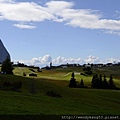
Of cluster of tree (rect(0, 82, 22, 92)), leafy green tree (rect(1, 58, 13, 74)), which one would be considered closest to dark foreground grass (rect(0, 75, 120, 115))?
cluster of tree (rect(0, 82, 22, 92))

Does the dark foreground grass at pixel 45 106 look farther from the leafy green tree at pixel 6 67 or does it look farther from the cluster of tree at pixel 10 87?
the leafy green tree at pixel 6 67

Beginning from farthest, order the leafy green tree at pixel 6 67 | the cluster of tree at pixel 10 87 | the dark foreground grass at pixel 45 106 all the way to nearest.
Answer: the leafy green tree at pixel 6 67 → the cluster of tree at pixel 10 87 → the dark foreground grass at pixel 45 106

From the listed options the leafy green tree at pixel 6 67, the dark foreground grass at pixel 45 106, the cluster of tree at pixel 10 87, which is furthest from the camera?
the leafy green tree at pixel 6 67

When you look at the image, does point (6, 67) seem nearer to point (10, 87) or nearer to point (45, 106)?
point (10, 87)

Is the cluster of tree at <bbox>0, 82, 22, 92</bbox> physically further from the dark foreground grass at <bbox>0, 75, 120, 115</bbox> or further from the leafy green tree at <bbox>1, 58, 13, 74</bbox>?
the leafy green tree at <bbox>1, 58, 13, 74</bbox>

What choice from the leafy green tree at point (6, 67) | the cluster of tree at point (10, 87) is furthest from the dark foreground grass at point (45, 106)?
the leafy green tree at point (6, 67)

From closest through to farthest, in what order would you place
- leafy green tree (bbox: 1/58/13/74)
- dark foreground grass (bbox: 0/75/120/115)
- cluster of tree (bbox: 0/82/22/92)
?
dark foreground grass (bbox: 0/75/120/115) → cluster of tree (bbox: 0/82/22/92) → leafy green tree (bbox: 1/58/13/74)

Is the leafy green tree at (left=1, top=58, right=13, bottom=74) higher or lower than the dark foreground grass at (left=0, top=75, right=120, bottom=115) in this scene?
higher

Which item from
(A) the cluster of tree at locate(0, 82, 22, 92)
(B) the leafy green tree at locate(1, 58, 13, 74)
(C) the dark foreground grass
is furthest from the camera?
(B) the leafy green tree at locate(1, 58, 13, 74)

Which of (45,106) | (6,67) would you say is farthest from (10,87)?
(6,67)

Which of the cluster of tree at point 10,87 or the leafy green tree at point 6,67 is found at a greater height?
the leafy green tree at point 6,67

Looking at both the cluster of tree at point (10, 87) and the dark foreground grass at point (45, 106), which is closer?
the dark foreground grass at point (45, 106)

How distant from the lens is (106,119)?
25359mm

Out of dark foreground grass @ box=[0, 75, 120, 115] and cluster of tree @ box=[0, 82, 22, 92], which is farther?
cluster of tree @ box=[0, 82, 22, 92]
